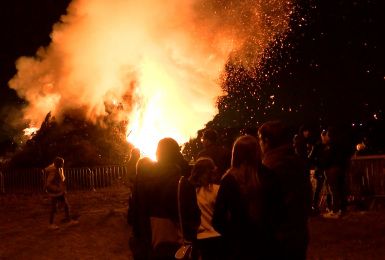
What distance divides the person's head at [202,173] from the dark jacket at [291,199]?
76 centimetres

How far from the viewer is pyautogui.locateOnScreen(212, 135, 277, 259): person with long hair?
145 inches

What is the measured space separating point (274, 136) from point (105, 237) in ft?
22.2

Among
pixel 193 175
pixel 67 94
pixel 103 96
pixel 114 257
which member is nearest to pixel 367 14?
pixel 103 96

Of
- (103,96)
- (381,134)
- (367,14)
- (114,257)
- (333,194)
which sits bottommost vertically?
(114,257)

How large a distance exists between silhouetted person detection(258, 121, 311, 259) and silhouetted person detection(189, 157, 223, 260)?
0.73m

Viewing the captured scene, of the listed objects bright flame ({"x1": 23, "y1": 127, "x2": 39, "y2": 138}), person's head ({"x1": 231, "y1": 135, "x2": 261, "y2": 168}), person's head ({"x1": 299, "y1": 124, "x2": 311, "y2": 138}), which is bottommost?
person's head ({"x1": 231, "y1": 135, "x2": 261, "y2": 168})

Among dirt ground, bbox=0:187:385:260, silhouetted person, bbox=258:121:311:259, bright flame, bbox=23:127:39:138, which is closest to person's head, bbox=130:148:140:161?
dirt ground, bbox=0:187:385:260

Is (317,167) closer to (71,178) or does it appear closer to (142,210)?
(142,210)

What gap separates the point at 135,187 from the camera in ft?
15.8

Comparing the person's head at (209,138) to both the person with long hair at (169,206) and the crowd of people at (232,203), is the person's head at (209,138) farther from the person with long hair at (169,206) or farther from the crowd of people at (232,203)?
the person with long hair at (169,206)

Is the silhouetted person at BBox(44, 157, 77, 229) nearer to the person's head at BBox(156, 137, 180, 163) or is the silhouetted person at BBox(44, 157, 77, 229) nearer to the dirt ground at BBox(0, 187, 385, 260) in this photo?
the dirt ground at BBox(0, 187, 385, 260)

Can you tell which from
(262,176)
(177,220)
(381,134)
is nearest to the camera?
(262,176)

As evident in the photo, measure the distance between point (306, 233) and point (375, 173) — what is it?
8114 mm

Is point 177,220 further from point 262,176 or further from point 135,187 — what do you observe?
point 262,176
